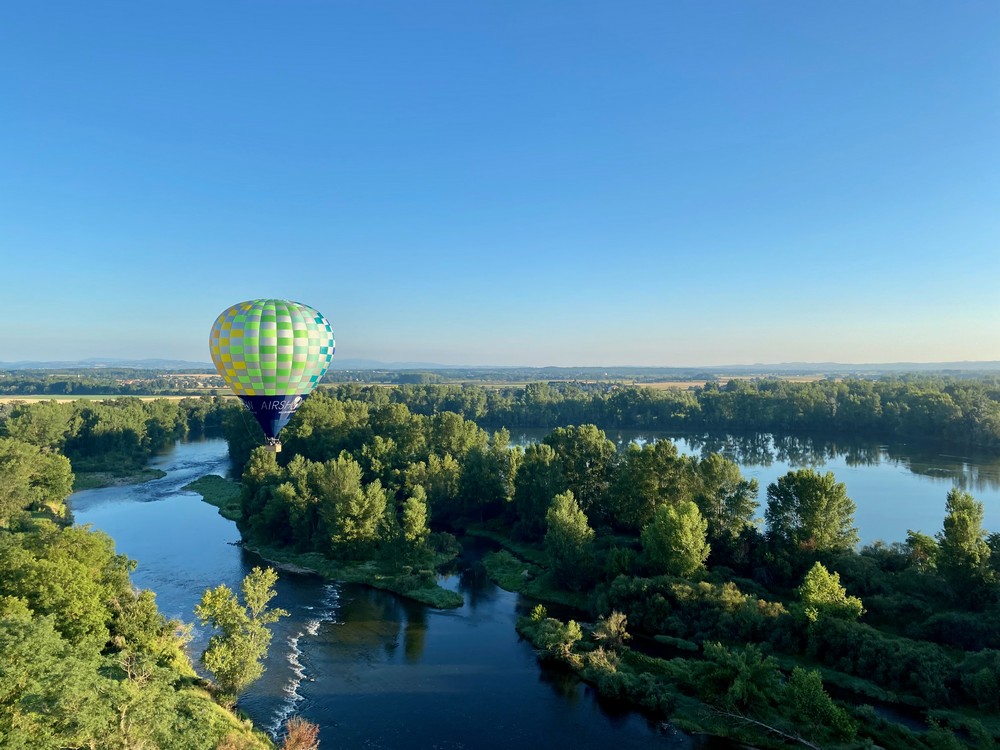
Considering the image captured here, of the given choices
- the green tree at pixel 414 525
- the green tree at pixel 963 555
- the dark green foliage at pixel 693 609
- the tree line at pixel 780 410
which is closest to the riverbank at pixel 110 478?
the tree line at pixel 780 410

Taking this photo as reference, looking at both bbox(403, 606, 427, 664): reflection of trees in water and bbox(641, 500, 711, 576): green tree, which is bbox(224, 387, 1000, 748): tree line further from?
bbox(403, 606, 427, 664): reflection of trees in water

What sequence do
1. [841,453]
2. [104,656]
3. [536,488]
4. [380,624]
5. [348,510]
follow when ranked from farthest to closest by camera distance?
[841,453] < [536,488] < [348,510] < [380,624] < [104,656]

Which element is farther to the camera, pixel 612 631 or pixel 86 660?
pixel 612 631

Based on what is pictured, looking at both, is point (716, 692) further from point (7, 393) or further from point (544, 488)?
point (7, 393)

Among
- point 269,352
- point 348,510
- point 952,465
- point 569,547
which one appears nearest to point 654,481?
point 569,547

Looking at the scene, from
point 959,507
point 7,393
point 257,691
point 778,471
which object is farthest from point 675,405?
point 7,393

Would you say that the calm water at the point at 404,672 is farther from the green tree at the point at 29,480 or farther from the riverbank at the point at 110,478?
the riverbank at the point at 110,478

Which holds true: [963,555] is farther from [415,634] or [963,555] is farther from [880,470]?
[880,470]

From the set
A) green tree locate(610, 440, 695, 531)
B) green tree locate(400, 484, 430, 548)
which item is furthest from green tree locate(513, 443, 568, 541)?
green tree locate(400, 484, 430, 548)
